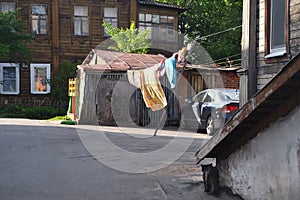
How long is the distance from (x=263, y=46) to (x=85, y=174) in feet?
18.5

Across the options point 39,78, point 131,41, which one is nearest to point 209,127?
point 131,41

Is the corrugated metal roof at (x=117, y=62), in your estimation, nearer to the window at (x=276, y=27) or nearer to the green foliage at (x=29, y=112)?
the green foliage at (x=29, y=112)

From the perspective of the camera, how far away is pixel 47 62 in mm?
24172

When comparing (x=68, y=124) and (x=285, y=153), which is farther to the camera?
(x=68, y=124)

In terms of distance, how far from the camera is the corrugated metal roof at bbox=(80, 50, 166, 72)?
16094 mm

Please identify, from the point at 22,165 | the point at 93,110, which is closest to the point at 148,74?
the point at 93,110

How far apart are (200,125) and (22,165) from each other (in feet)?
25.6

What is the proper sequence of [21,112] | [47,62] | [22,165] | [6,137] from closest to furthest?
[22,165] → [6,137] → [21,112] → [47,62]

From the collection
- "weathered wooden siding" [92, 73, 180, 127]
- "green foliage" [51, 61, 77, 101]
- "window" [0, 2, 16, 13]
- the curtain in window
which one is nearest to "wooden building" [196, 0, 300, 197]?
"weathered wooden siding" [92, 73, 180, 127]

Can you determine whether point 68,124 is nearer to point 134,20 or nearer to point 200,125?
point 200,125

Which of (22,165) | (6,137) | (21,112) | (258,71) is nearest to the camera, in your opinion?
(22,165)

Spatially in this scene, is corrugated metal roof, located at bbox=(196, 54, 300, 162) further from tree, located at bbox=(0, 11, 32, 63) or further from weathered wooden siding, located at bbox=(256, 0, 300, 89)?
tree, located at bbox=(0, 11, 32, 63)

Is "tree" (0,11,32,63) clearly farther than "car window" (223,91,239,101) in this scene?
Yes

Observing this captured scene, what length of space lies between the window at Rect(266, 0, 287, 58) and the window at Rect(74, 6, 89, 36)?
55.5 feet
